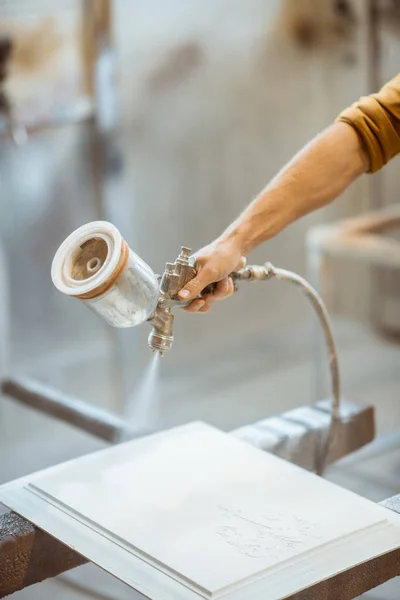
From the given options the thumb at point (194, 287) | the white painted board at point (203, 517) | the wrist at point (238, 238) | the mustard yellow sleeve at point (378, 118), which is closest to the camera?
Result: the white painted board at point (203, 517)

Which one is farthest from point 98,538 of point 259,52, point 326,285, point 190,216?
point 259,52

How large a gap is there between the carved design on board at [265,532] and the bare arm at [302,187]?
0.36 meters

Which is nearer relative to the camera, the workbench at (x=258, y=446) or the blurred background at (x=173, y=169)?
the workbench at (x=258, y=446)

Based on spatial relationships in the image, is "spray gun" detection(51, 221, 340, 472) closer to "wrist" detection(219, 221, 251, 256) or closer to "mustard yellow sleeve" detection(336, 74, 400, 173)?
"wrist" detection(219, 221, 251, 256)

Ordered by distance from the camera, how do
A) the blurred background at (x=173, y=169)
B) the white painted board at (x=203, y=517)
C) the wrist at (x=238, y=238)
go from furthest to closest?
1. the blurred background at (x=173, y=169)
2. the wrist at (x=238, y=238)
3. the white painted board at (x=203, y=517)

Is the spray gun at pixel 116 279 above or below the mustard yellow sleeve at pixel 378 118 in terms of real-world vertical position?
below

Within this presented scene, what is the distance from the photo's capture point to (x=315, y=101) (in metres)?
3.50

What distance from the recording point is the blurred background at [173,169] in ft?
9.50

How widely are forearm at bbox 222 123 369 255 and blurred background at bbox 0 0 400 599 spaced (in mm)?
1195

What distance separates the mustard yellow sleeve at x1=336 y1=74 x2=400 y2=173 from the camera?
1.56 meters

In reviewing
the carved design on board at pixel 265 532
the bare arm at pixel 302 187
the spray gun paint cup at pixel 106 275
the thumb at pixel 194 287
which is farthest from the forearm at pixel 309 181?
the carved design on board at pixel 265 532

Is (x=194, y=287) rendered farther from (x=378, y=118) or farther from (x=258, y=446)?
(x=378, y=118)

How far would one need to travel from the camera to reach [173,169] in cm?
325

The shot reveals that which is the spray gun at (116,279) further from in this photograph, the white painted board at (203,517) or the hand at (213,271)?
the white painted board at (203,517)
